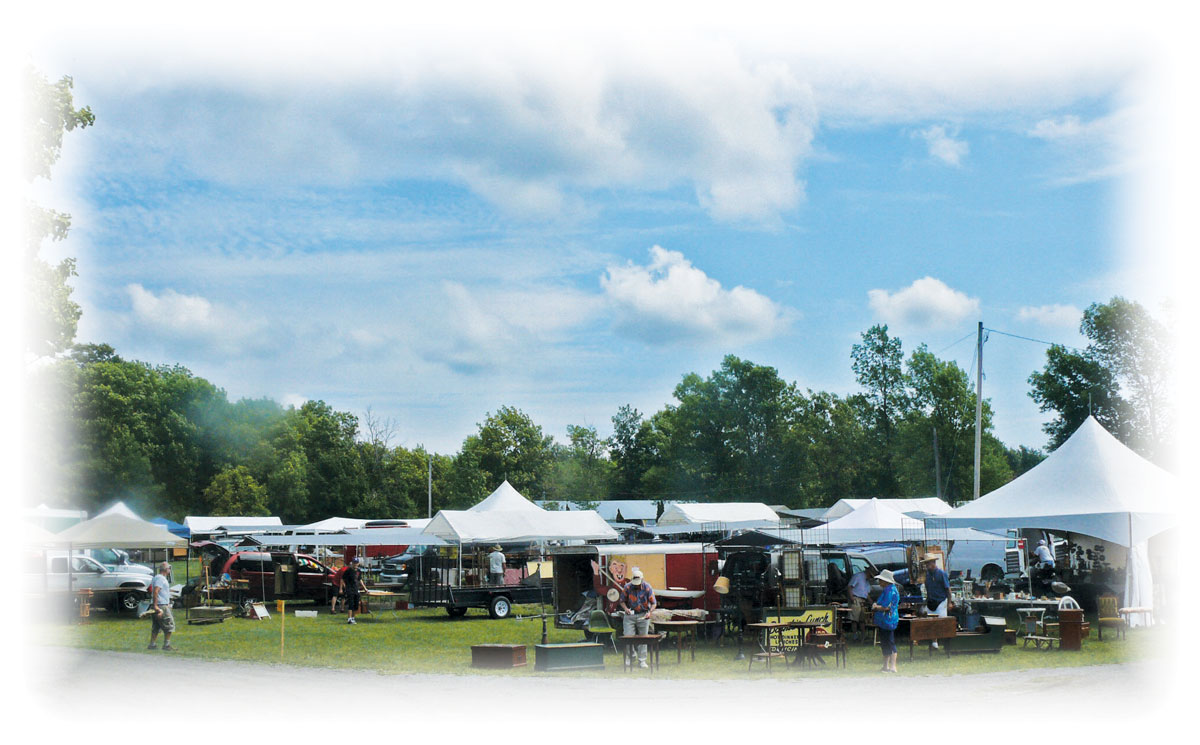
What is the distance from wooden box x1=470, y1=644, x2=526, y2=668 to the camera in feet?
54.7

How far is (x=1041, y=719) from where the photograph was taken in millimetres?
11680

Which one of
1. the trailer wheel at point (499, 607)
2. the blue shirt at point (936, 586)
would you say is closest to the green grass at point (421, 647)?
the trailer wheel at point (499, 607)

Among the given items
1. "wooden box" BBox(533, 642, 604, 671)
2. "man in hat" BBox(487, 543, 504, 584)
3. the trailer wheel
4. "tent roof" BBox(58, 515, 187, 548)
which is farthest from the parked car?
"wooden box" BBox(533, 642, 604, 671)

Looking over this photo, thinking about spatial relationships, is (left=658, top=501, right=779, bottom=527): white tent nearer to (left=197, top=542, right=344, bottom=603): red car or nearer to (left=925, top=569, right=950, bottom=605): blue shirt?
(left=197, top=542, right=344, bottom=603): red car

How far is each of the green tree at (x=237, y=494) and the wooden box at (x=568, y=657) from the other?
56.9 m

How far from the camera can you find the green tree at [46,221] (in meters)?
20.0

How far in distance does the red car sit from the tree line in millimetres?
26931

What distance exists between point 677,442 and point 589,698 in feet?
239

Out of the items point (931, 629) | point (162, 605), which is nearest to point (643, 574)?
point (931, 629)

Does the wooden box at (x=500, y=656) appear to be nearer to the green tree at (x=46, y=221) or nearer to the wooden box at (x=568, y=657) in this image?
the wooden box at (x=568, y=657)

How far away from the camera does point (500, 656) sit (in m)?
16.8

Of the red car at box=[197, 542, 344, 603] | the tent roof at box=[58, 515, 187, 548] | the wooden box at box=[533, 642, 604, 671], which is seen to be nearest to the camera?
the wooden box at box=[533, 642, 604, 671]

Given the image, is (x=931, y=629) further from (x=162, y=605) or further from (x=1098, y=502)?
(x=162, y=605)

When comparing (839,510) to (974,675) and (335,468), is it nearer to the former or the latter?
(974,675)
